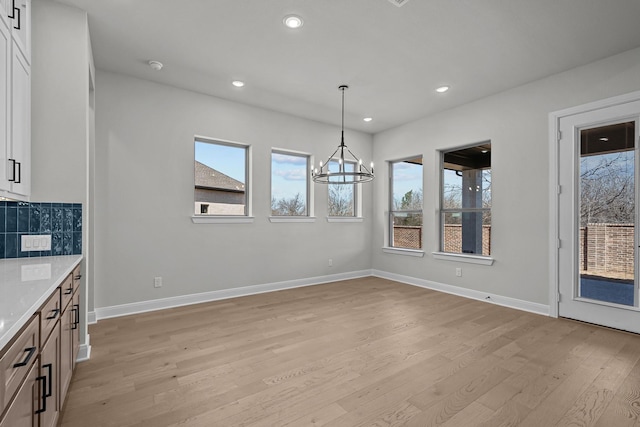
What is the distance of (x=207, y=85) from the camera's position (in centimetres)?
416

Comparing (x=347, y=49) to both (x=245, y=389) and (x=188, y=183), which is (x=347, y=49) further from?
(x=245, y=389)

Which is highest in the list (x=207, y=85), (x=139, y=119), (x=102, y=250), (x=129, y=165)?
(x=207, y=85)

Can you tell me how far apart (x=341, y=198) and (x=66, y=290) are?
15.2ft

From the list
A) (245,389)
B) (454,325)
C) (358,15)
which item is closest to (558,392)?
(454,325)

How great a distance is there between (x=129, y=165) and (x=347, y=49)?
113 inches

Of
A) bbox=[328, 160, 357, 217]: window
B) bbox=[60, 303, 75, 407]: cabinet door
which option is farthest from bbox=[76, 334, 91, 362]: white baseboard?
bbox=[328, 160, 357, 217]: window

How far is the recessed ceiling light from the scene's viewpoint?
2.78 meters

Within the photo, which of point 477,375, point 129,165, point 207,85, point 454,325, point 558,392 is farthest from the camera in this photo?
point 207,85

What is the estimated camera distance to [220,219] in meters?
4.54

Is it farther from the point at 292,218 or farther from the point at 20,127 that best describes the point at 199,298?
the point at 20,127

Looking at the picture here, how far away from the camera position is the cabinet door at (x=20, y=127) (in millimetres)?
2082

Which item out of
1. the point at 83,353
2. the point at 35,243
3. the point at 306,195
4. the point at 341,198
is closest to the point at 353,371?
the point at 83,353

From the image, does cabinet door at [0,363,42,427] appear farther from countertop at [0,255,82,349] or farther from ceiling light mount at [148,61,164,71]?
ceiling light mount at [148,61,164,71]

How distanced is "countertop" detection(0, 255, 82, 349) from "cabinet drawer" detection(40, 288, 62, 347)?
0.06 meters
